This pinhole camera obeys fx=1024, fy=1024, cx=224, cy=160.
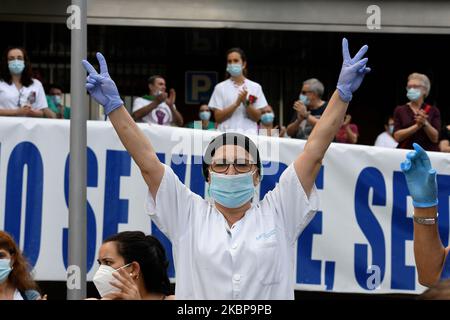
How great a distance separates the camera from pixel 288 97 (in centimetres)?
1505

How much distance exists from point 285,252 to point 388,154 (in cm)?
387

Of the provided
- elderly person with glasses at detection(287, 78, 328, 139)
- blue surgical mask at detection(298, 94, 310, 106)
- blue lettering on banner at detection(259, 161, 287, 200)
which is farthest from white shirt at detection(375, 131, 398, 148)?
blue lettering on banner at detection(259, 161, 287, 200)

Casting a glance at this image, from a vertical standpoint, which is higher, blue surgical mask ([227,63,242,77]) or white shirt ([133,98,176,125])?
blue surgical mask ([227,63,242,77])

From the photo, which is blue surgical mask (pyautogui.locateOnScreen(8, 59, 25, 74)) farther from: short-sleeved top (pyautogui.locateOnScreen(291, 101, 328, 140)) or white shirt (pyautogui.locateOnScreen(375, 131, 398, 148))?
white shirt (pyautogui.locateOnScreen(375, 131, 398, 148))

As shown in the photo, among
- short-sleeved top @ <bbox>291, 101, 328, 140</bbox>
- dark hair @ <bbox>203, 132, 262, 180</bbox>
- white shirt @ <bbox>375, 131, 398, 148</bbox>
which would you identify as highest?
short-sleeved top @ <bbox>291, 101, 328, 140</bbox>

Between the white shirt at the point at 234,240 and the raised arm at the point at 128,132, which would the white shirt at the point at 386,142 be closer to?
the white shirt at the point at 234,240

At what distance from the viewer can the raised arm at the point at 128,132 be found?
4.41m

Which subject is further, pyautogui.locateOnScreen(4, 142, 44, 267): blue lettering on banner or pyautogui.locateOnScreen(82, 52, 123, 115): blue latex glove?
pyautogui.locateOnScreen(4, 142, 44, 267): blue lettering on banner

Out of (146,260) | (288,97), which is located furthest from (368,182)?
(288,97)

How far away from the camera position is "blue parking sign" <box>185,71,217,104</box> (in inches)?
590

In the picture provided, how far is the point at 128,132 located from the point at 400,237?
4.01 metres

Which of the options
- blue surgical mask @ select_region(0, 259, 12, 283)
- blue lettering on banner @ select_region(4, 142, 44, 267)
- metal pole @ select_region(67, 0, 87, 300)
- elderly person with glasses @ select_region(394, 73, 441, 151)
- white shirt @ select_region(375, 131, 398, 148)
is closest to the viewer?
blue surgical mask @ select_region(0, 259, 12, 283)

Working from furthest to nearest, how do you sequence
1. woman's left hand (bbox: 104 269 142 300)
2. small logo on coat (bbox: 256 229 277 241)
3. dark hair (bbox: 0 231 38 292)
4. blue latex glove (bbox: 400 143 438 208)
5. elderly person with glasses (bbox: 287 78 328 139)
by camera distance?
1. elderly person with glasses (bbox: 287 78 328 139)
2. dark hair (bbox: 0 231 38 292)
3. small logo on coat (bbox: 256 229 277 241)
4. woman's left hand (bbox: 104 269 142 300)
5. blue latex glove (bbox: 400 143 438 208)

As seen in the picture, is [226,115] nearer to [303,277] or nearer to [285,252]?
[303,277]
